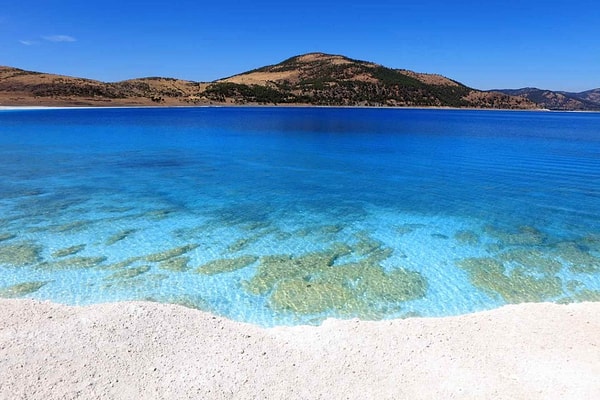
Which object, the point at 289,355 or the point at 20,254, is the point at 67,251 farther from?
the point at 289,355

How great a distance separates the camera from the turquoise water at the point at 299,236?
12.3 meters

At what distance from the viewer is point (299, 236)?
1769 cm

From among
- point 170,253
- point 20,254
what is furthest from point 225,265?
point 20,254

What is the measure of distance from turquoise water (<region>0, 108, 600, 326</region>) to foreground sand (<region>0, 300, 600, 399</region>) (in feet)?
4.18

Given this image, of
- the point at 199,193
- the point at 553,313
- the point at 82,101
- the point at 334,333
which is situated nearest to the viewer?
the point at 334,333

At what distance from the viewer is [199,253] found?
15477 millimetres

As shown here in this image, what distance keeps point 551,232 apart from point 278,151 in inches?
1303

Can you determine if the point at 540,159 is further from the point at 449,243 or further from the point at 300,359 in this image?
the point at 300,359

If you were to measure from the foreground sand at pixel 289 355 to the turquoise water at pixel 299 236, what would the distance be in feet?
4.18

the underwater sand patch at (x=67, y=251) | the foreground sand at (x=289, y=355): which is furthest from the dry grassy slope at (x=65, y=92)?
the foreground sand at (x=289, y=355)

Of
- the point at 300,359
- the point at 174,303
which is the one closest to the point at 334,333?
the point at 300,359

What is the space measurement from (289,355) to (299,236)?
9016mm

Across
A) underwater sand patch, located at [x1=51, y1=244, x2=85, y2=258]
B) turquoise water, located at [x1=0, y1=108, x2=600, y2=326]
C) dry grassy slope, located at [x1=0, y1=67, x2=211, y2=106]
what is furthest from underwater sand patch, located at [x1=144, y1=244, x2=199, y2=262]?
dry grassy slope, located at [x1=0, y1=67, x2=211, y2=106]

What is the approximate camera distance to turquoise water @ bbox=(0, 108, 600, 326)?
1234cm
